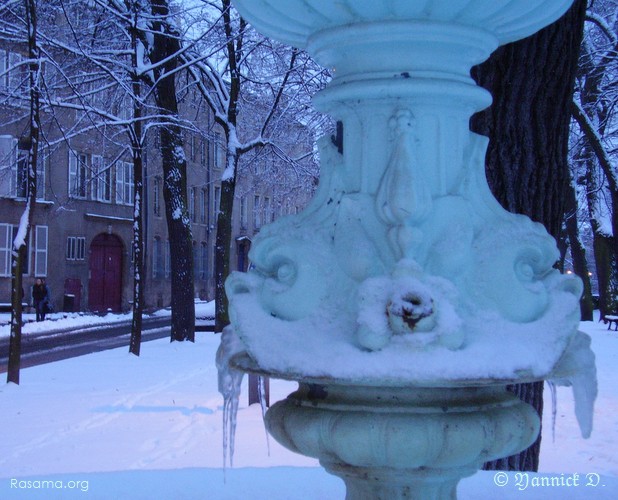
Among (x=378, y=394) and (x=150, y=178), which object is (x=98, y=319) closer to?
(x=150, y=178)

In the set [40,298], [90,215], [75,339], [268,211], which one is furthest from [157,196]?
[75,339]

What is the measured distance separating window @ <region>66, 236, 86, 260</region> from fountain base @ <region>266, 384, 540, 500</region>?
28780 mm

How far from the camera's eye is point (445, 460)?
90.0 inches

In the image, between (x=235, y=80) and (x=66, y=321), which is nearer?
(x=235, y=80)

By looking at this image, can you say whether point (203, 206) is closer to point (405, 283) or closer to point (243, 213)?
point (243, 213)

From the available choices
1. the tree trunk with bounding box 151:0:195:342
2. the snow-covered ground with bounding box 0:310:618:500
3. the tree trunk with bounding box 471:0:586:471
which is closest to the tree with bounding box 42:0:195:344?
the tree trunk with bounding box 151:0:195:342

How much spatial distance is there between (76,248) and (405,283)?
2948cm

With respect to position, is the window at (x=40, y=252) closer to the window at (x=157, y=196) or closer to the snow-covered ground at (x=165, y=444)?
the window at (x=157, y=196)

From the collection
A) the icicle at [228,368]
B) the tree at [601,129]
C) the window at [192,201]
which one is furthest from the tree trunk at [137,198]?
the window at [192,201]

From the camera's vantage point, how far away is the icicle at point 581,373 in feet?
7.91

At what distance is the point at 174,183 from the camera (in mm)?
15711

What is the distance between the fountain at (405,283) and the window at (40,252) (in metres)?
27.2

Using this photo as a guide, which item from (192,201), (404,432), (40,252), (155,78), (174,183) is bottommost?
(404,432)

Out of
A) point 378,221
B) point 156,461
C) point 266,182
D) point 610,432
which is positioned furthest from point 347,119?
point 266,182
